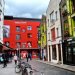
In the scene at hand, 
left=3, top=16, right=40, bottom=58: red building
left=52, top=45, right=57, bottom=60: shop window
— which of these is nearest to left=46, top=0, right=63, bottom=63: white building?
left=52, top=45, right=57, bottom=60: shop window

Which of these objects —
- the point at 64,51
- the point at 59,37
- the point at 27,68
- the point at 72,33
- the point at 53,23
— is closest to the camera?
the point at 27,68

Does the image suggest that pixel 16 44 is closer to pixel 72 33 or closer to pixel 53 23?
pixel 53 23

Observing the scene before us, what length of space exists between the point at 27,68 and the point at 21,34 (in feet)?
234

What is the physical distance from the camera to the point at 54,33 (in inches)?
1687

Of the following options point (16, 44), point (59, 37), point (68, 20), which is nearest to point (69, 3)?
point (68, 20)

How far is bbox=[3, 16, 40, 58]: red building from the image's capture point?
278ft

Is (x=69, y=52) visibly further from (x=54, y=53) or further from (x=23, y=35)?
(x=23, y=35)

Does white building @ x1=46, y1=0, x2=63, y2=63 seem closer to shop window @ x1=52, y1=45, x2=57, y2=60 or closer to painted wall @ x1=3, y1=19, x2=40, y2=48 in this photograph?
shop window @ x1=52, y1=45, x2=57, y2=60

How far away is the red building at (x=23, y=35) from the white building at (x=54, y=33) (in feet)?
121

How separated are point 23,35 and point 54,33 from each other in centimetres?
4448

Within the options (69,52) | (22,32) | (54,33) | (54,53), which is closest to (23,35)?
(22,32)

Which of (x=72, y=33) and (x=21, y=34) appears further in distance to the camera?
(x=21, y=34)

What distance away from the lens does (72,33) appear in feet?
105

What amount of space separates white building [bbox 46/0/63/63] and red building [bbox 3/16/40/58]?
3693 centimetres
